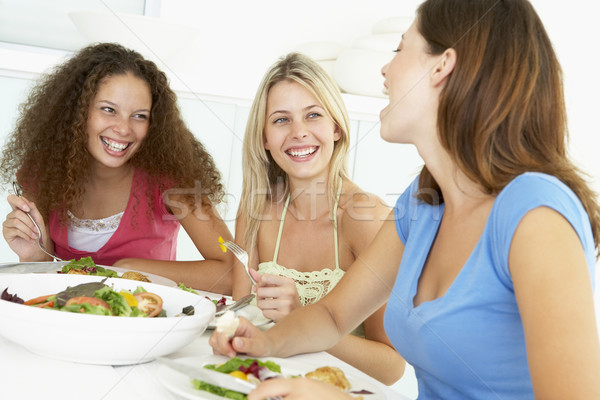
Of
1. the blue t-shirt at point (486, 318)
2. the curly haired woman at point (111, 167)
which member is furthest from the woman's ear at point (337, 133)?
the blue t-shirt at point (486, 318)

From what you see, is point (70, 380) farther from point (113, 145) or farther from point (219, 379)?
point (113, 145)

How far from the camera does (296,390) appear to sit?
0.68 meters

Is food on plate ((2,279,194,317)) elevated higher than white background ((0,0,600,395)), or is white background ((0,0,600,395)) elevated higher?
white background ((0,0,600,395))

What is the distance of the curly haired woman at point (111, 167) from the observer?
182 centimetres

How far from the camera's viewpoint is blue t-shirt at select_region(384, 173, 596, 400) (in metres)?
0.75

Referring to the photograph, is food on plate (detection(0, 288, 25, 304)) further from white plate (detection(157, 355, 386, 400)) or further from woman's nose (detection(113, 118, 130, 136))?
woman's nose (detection(113, 118, 130, 136))

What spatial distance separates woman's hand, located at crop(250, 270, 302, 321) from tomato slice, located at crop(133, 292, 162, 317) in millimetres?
252

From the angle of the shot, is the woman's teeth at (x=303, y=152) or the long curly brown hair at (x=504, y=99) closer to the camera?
the long curly brown hair at (x=504, y=99)

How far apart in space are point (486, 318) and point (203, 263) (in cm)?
108

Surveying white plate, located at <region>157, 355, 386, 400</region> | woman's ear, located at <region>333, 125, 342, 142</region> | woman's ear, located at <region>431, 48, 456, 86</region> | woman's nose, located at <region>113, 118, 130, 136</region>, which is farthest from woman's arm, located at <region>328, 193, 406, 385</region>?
woman's nose, located at <region>113, 118, 130, 136</region>

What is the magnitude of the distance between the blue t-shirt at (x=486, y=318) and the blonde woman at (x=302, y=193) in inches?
25.8

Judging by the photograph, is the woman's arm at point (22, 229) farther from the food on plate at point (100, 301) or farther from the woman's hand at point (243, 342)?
the woman's hand at point (243, 342)

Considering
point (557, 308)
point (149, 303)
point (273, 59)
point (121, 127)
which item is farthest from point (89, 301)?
point (273, 59)

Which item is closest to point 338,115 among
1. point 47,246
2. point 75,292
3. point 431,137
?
point 431,137
